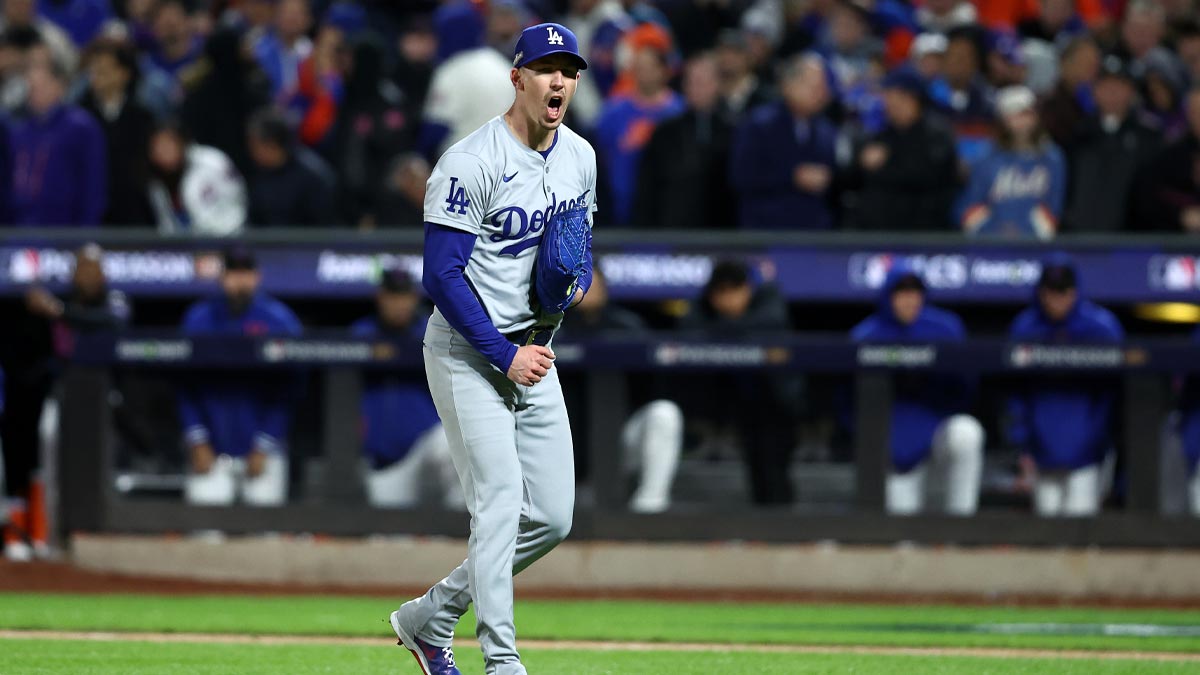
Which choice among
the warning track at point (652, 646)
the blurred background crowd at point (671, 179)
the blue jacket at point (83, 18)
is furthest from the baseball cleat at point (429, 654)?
the blue jacket at point (83, 18)

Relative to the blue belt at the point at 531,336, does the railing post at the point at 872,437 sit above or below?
below

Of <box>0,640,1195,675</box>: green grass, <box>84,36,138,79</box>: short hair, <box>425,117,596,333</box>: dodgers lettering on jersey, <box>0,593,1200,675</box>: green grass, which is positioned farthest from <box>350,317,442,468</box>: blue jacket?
<box>425,117,596,333</box>: dodgers lettering on jersey

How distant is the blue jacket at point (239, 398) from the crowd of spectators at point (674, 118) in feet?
4.29

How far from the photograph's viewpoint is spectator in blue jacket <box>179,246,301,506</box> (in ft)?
32.7

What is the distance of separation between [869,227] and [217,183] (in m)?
4.09

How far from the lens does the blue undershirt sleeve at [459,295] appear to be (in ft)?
16.9

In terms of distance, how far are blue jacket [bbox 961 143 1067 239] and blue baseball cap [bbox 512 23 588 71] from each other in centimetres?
609

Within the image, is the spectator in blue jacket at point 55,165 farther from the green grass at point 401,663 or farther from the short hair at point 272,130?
the green grass at point 401,663

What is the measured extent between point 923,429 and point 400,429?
2.79 metres

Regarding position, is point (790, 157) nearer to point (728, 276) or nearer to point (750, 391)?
point (728, 276)

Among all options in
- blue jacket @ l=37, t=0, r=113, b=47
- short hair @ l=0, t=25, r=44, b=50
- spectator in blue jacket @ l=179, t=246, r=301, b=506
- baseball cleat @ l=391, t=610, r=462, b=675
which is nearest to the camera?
baseball cleat @ l=391, t=610, r=462, b=675

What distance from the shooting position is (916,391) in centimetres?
978

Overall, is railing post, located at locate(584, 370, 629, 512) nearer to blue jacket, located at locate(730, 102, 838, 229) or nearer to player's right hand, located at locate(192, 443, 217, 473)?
blue jacket, located at locate(730, 102, 838, 229)

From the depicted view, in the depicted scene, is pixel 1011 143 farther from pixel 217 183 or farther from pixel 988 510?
pixel 217 183
